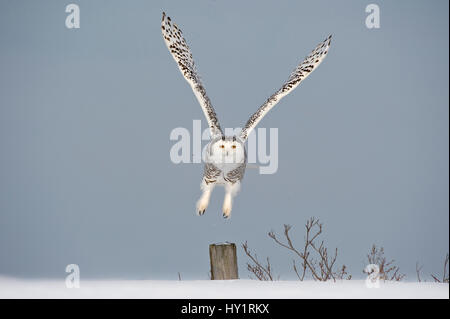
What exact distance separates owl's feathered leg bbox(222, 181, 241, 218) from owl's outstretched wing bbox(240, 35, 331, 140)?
616 millimetres

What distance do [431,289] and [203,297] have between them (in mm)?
2370

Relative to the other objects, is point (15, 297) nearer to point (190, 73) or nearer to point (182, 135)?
point (182, 135)

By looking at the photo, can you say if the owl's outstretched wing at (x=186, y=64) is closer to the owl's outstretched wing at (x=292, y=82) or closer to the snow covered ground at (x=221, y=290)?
the owl's outstretched wing at (x=292, y=82)

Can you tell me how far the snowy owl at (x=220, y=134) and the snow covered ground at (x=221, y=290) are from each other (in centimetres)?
126

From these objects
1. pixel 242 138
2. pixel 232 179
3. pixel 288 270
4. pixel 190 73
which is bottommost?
pixel 288 270

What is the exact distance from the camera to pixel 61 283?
745 centimetres

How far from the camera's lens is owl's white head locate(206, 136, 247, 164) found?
7883 millimetres

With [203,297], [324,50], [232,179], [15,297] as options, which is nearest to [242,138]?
[232,179]

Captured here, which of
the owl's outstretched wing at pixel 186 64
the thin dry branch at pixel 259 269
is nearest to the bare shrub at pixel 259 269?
the thin dry branch at pixel 259 269

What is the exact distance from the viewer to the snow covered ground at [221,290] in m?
6.53

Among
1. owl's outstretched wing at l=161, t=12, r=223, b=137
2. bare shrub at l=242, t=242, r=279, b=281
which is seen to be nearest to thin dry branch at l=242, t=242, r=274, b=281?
bare shrub at l=242, t=242, r=279, b=281

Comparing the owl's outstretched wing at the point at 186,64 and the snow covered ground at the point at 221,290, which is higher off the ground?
the owl's outstretched wing at the point at 186,64

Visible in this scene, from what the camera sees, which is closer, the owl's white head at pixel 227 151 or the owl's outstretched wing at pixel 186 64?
the owl's white head at pixel 227 151
